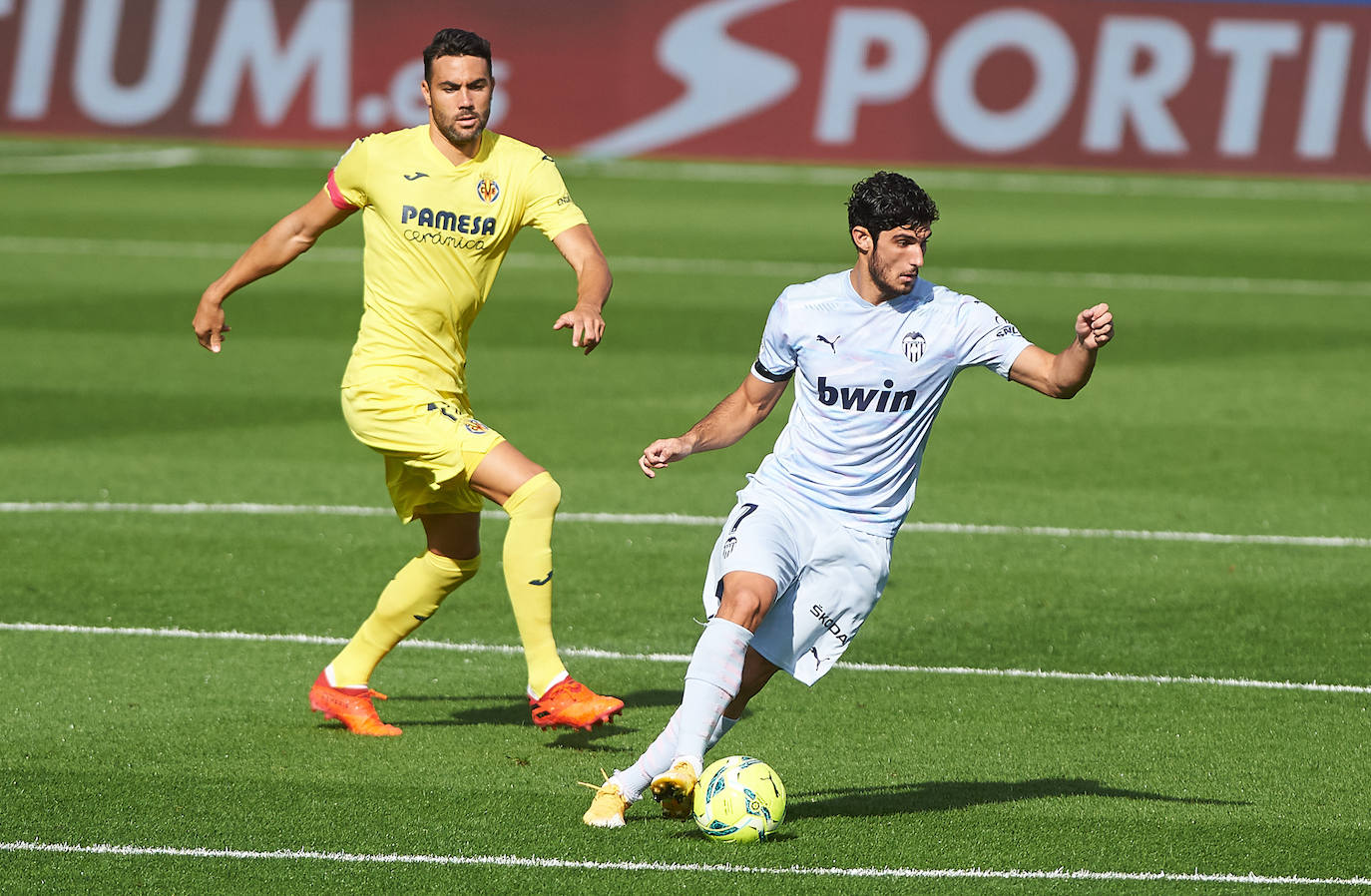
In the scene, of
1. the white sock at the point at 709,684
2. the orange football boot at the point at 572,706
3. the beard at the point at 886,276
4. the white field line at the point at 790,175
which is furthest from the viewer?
the white field line at the point at 790,175

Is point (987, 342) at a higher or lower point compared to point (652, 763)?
higher

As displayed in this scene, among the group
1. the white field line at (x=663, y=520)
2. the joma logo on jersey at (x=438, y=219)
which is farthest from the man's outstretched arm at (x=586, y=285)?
the white field line at (x=663, y=520)

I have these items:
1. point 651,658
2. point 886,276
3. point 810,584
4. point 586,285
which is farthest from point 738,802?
point 651,658

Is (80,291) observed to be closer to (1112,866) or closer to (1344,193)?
(1112,866)

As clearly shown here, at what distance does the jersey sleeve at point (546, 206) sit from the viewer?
751 cm

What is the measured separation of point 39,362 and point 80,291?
3.46 metres

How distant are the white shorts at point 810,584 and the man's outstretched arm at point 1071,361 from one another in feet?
2.37

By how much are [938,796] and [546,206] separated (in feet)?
8.56

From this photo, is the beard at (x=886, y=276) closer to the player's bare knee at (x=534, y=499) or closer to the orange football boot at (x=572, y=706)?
the player's bare knee at (x=534, y=499)

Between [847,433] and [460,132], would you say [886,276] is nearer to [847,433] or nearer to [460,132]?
[847,433]

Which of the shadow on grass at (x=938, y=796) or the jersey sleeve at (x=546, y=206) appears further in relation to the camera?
the jersey sleeve at (x=546, y=206)

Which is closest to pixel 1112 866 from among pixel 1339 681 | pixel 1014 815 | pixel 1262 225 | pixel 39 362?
pixel 1014 815

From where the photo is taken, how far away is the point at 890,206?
20.3ft

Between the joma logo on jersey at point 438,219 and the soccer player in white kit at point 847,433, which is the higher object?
the joma logo on jersey at point 438,219
